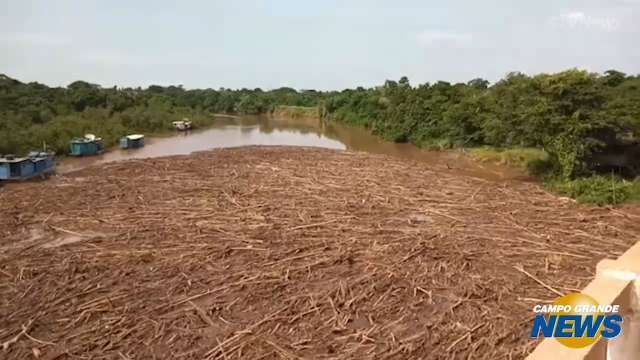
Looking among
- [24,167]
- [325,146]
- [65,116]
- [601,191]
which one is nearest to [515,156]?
[601,191]

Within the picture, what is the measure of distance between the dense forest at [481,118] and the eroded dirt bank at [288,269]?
92.7 inches

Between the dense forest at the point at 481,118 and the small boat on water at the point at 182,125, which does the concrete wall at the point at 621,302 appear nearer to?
the dense forest at the point at 481,118

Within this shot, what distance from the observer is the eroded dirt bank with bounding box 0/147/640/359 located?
391 cm

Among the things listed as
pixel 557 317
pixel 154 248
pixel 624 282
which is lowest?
pixel 154 248

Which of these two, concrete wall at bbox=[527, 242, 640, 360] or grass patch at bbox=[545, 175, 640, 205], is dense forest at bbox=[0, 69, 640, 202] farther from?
concrete wall at bbox=[527, 242, 640, 360]

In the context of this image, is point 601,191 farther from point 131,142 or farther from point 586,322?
point 131,142

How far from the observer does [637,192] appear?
891 cm

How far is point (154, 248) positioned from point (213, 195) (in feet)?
11.2

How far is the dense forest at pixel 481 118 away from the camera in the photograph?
11203 millimetres

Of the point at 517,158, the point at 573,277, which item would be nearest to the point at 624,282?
the point at 573,277

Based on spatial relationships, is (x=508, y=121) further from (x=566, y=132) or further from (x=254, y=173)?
(x=254, y=173)

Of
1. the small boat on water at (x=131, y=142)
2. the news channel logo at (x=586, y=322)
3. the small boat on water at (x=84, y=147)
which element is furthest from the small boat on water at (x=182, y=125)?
the news channel logo at (x=586, y=322)

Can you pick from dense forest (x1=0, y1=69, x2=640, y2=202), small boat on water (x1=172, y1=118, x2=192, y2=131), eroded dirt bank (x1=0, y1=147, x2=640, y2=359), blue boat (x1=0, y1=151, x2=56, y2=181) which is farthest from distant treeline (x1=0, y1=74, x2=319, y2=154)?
eroded dirt bank (x1=0, y1=147, x2=640, y2=359)

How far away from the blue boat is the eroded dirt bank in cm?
209
